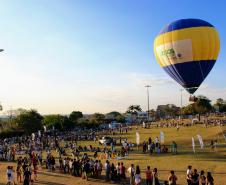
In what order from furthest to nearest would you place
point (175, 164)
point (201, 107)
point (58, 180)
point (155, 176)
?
point (201, 107)
point (175, 164)
point (58, 180)
point (155, 176)

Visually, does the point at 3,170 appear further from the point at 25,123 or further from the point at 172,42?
the point at 25,123

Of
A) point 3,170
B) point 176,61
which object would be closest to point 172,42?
point 176,61

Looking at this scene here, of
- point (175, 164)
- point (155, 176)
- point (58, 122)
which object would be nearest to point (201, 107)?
point (58, 122)

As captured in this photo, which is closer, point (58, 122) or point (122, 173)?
point (122, 173)

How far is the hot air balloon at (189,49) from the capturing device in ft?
122

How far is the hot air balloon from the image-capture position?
122ft

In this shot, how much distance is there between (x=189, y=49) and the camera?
122 feet

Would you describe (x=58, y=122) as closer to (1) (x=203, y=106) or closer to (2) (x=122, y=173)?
(1) (x=203, y=106)

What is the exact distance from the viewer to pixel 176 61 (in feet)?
125

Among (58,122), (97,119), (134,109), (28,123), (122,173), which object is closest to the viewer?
(122,173)

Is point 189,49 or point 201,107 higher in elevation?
point 189,49

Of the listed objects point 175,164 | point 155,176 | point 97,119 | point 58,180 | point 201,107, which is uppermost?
point 201,107

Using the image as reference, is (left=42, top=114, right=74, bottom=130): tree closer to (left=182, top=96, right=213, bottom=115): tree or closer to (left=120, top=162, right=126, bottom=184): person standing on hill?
(left=182, top=96, right=213, bottom=115): tree

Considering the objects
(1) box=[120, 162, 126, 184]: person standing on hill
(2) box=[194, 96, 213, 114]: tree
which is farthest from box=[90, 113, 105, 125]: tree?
(1) box=[120, 162, 126, 184]: person standing on hill
